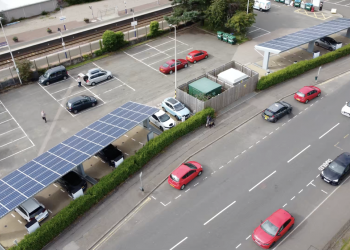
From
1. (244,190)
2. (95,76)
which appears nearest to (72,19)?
(95,76)

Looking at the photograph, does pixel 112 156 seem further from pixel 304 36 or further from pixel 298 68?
pixel 304 36

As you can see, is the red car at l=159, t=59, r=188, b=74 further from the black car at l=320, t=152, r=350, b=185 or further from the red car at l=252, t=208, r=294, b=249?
the red car at l=252, t=208, r=294, b=249

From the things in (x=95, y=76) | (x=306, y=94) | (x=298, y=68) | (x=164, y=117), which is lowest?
(x=164, y=117)

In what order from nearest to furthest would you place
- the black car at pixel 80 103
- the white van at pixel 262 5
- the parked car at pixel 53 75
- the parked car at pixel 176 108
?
1. the parked car at pixel 176 108
2. the black car at pixel 80 103
3. the parked car at pixel 53 75
4. the white van at pixel 262 5

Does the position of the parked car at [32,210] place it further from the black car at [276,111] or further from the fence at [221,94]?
the black car at [276,111]

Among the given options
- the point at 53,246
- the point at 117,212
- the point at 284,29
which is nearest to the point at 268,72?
the point at 284,29

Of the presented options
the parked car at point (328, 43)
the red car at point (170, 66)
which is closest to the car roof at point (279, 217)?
the red car at point (170, 66)
